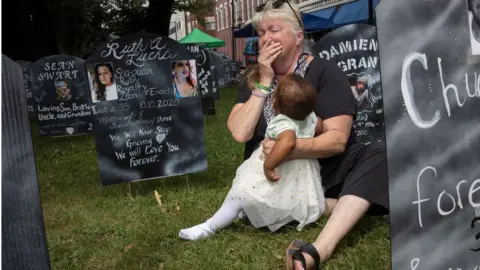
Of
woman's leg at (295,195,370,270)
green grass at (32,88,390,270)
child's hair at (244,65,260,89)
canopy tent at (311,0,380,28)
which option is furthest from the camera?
canopy tent at (311,0,380,28)

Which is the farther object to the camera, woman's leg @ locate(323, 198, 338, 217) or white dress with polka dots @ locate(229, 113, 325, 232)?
woman's leg @ locate(323, 198, 338, 217)

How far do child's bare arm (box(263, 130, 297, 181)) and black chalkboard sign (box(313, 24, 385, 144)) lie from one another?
4.59ft

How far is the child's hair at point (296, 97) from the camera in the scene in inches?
95.7

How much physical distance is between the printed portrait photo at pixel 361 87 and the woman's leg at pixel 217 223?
1664 millimetres

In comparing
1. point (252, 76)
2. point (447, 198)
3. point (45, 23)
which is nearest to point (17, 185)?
point (447, 198)

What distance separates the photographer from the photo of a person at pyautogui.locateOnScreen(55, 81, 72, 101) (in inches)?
300

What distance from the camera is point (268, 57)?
2.63m

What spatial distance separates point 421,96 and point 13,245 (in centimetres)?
120

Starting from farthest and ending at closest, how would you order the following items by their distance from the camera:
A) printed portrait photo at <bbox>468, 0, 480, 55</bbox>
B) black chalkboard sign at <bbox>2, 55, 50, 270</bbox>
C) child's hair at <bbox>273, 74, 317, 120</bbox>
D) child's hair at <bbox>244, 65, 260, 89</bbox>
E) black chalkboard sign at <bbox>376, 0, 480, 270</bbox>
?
1. child's hair at <bbox>244, 65, 260, 89</bbox>
2. child's hair at <bbox>273, 74, 317, 120</bbox>
3. printed portrait photo at <bbox>468, 0, 480, 55</bbox>
4. black chalkboard sign at <bbox>376, 0, 480, 270</bbox>
5. black chalkboard sign at <bbox>2, 55, 50, 270</bbox>

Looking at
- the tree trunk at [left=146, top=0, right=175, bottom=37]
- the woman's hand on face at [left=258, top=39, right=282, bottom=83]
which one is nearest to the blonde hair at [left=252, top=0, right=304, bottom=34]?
the woman's hand on face at [left=258, top=39, right=282, bottom=83]

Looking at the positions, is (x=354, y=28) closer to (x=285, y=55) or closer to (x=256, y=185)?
(x=285, y=55)

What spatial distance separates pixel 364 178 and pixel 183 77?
205 cm

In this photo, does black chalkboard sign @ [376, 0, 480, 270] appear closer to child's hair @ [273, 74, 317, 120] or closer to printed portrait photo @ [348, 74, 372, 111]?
child's hair @ [273, 74, 317, 120]

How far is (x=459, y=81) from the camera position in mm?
1474
